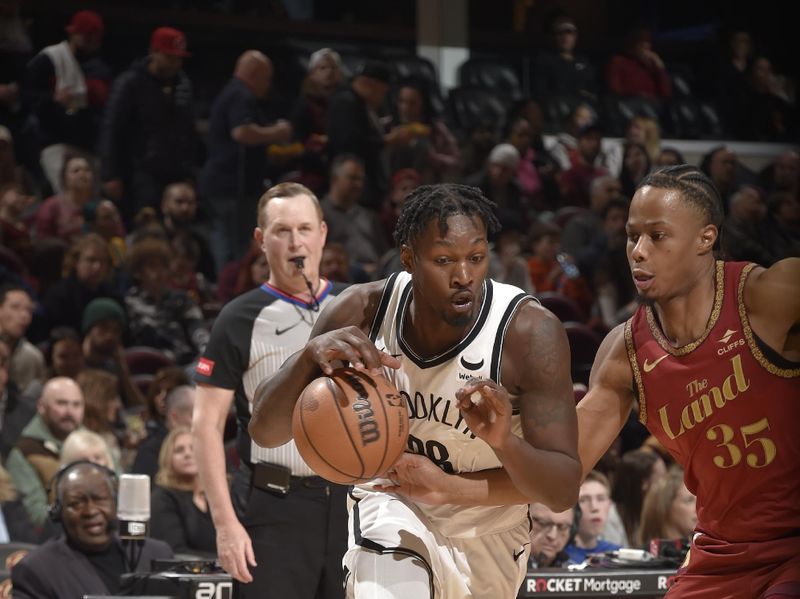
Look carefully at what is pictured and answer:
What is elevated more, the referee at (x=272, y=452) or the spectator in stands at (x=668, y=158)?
the spectator in stands at (x=668, y=158)

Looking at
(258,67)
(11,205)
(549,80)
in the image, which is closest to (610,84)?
(549,80)

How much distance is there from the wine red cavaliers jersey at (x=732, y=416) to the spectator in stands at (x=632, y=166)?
8225 mm

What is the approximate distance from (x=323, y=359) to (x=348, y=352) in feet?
0.27

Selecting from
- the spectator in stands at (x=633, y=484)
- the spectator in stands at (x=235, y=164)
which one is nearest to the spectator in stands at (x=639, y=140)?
the spectator in stands at (x=235, y=164)

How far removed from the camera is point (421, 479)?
3.48m

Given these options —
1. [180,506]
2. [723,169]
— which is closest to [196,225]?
[180,506]

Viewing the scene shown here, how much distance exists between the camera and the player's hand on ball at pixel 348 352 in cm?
333

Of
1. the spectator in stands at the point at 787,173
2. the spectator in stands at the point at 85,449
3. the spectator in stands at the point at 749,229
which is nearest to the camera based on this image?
the spectator in stands at the point at 85,449

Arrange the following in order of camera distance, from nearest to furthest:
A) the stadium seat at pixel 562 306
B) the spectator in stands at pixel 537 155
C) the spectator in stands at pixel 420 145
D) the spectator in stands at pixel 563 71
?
the stadium seat at pixel 562 306 → the spectator in stands at pixel 420 145 → the spectator in stands at pixel 537 155 → the spectator in stands at pixel 563 71

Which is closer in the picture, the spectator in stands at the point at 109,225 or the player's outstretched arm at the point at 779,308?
the player's outstretched arm at the point at 779,308

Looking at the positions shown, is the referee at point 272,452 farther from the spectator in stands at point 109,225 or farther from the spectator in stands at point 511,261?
the spectator in stands at point 511,261

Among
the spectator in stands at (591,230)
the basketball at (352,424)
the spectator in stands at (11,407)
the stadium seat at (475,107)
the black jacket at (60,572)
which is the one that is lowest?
the black jacket at (60,572)

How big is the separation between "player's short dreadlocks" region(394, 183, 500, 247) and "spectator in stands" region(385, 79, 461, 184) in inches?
277

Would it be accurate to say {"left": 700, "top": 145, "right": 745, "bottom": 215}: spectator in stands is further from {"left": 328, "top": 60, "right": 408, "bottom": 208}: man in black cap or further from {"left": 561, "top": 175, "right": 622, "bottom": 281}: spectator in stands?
{"left": 328, "top": 60, "right": 408, "bottom": 208}: man in black cap
